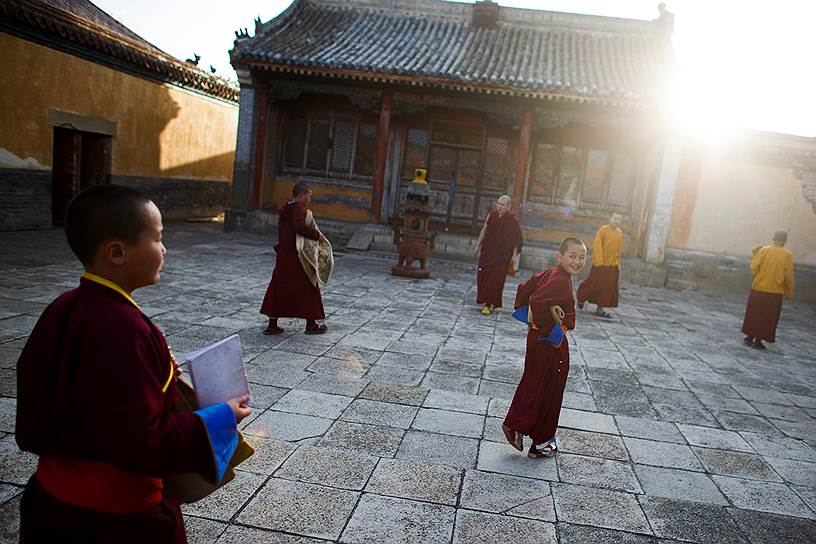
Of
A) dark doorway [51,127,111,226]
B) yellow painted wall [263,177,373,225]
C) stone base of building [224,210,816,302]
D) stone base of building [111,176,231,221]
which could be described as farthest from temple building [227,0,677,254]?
dark doorway [51,127,111,226]

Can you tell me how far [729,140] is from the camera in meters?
13.0

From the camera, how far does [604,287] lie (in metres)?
8.90

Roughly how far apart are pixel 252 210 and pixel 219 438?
1379 centimetres

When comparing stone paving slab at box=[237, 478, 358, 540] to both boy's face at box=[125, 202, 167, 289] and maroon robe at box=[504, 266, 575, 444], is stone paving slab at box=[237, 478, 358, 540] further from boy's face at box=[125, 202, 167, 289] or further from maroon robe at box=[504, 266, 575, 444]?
boy's face at box=[125, 202, 167, 289]

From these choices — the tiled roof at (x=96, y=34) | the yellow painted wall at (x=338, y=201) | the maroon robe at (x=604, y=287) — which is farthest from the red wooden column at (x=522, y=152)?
the tiled roof at (x=96, y=34)

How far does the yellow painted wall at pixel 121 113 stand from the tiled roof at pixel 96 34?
0.97 ft

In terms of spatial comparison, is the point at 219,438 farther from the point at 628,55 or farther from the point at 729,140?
the point at 628,55

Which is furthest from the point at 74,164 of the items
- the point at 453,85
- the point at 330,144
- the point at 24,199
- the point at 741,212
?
the point at 741,212

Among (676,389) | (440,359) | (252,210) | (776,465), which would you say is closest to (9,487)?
(440,359)

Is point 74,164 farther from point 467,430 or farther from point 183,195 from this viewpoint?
point 467,430

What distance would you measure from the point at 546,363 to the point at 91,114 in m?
12.6

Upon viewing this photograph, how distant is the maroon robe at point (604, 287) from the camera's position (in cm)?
889

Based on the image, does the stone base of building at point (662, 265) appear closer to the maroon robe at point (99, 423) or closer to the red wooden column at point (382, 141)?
the red wooden column at point (382, 141)

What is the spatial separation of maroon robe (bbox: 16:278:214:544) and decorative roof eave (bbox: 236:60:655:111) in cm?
1206
